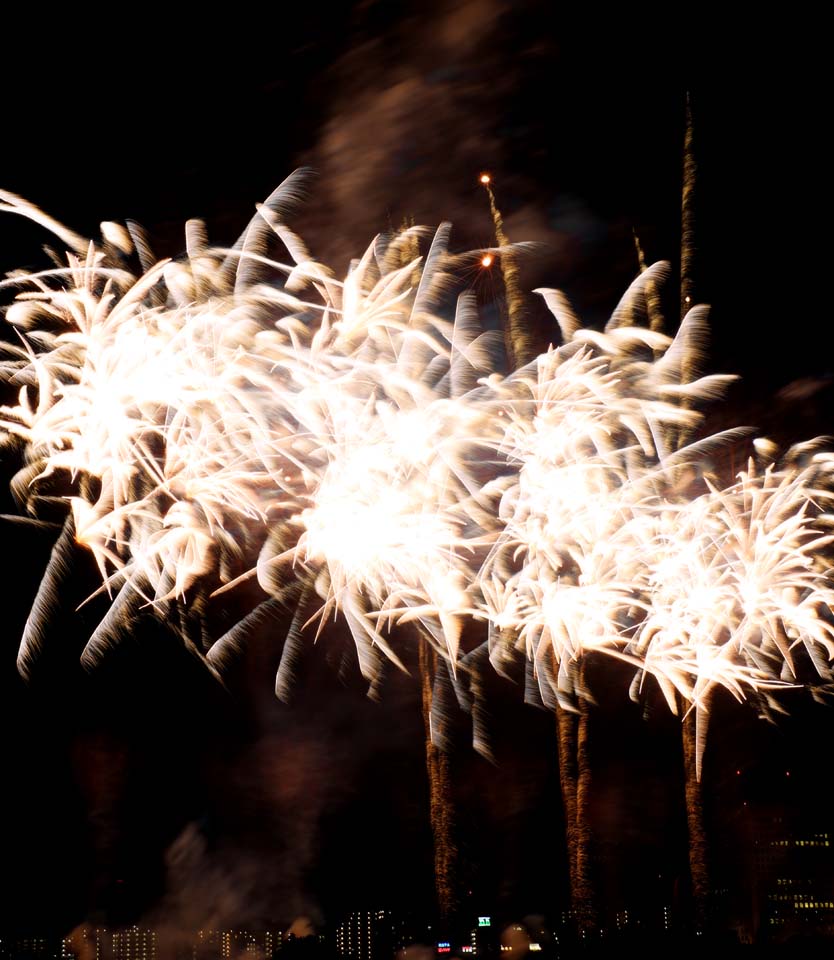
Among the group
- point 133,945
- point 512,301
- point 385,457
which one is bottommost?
point 133,945

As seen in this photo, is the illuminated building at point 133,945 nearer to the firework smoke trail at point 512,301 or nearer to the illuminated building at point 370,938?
the illuminated building at point 370,938

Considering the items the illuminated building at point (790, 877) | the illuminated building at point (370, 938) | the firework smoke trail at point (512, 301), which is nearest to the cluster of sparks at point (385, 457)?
the firework smoke trail at point (512, 301)

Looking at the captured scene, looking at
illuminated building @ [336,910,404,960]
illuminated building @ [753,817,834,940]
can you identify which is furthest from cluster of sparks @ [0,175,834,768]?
illuminated building @ [753,817,834,940]

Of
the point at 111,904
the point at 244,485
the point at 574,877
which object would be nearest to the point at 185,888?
the point at 111,904

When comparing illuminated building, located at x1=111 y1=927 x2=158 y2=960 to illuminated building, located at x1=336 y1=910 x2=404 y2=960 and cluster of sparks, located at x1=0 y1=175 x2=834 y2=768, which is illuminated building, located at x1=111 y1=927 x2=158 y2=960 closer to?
illuminated building, located at x1=336 y1=910 x2=404 y2=960

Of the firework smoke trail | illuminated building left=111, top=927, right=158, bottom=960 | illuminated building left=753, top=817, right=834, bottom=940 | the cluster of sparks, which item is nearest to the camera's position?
the cluster of sparks

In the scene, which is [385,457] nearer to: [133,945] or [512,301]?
[512,301]

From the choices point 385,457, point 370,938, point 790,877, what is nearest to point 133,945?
→ point 370,938

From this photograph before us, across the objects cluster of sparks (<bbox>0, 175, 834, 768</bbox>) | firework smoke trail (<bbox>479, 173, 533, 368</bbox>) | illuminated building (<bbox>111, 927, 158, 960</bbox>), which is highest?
firework smoke trail (<bbox>479, 173, 533, 368</bbox>)

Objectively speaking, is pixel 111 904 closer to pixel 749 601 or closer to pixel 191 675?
pixel 191 675
